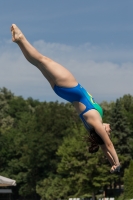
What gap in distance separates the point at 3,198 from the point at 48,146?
14.3 metres

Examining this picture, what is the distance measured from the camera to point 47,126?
2306 inches

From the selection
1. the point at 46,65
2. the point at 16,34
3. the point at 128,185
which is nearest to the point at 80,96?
the point at 46,65

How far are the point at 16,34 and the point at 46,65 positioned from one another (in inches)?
26.7

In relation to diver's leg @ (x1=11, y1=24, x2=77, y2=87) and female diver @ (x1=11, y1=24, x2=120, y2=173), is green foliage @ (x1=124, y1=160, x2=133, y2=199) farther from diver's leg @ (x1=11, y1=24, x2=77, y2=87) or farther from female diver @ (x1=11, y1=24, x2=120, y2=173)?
diver's leg @ (x1=11, y1=24, x2=77, y2=87)

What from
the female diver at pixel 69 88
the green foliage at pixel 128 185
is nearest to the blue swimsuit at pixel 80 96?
the female diver at pixel 69 88

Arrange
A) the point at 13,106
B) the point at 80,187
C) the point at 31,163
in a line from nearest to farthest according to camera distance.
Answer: the point at 80,187 → the point at 31,163 → the point at 13,106

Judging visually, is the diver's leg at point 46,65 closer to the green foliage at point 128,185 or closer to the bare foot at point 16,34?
the bare foot at point 16,34

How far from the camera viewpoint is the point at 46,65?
7.84m

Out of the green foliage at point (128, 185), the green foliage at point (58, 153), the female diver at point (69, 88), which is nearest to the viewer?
the female diver at point (69, 88)

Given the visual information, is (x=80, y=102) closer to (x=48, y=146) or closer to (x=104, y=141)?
(x=104, y=141)

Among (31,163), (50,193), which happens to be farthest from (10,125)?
(50,193)

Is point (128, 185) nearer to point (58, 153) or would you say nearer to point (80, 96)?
point (58, 153)

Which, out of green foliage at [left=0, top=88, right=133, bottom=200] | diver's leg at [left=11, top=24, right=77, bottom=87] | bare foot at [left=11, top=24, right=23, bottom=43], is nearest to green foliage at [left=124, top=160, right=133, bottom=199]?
green foliage at [left=0, top=88, right=133, bottom=200]

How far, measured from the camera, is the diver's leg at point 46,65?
7.83 m
